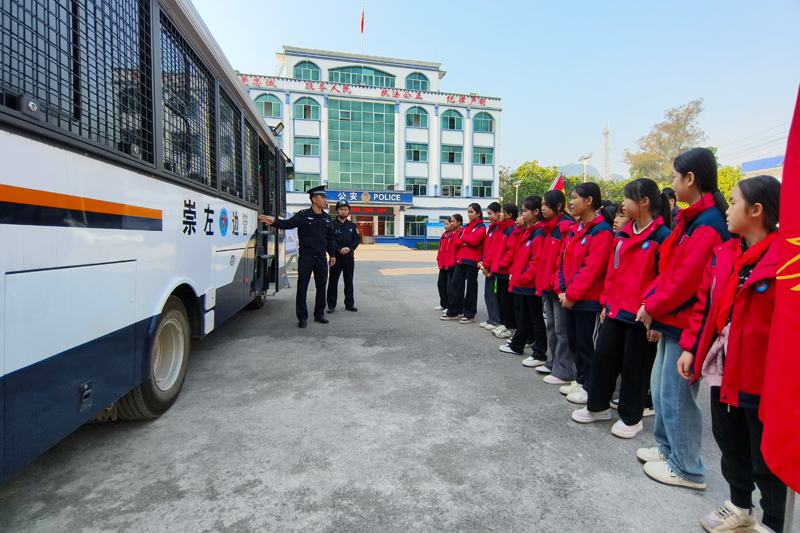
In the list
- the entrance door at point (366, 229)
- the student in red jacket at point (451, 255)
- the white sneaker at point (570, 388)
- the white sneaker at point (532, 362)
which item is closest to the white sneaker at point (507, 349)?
the white sneaker at point (532, 362)

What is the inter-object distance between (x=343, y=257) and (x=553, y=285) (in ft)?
15.2

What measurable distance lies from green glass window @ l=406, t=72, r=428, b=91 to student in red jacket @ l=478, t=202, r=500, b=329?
118 feet

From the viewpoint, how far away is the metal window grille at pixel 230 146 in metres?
4.41

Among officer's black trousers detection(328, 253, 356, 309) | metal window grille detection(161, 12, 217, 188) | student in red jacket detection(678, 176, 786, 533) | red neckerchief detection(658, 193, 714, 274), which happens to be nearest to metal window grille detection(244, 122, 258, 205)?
metal window grille detection(161, 12, 217, 188)

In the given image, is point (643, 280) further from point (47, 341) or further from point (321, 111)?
point (321, 111)

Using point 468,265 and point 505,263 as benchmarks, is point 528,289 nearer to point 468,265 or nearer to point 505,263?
point 505,263

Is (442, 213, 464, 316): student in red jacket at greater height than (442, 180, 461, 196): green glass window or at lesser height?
lesser

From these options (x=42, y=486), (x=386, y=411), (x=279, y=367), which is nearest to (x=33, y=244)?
(x=42, y=486)

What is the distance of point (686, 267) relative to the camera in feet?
7.82

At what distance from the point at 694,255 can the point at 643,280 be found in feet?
1.65

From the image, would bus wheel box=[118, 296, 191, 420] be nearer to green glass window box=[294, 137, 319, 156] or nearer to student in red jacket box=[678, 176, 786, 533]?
student in red jacket box=[678, 176, 786, 533]

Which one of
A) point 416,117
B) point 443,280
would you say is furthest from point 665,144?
point 443,280

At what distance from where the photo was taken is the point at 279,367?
4414mm

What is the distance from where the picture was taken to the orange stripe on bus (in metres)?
1.62
